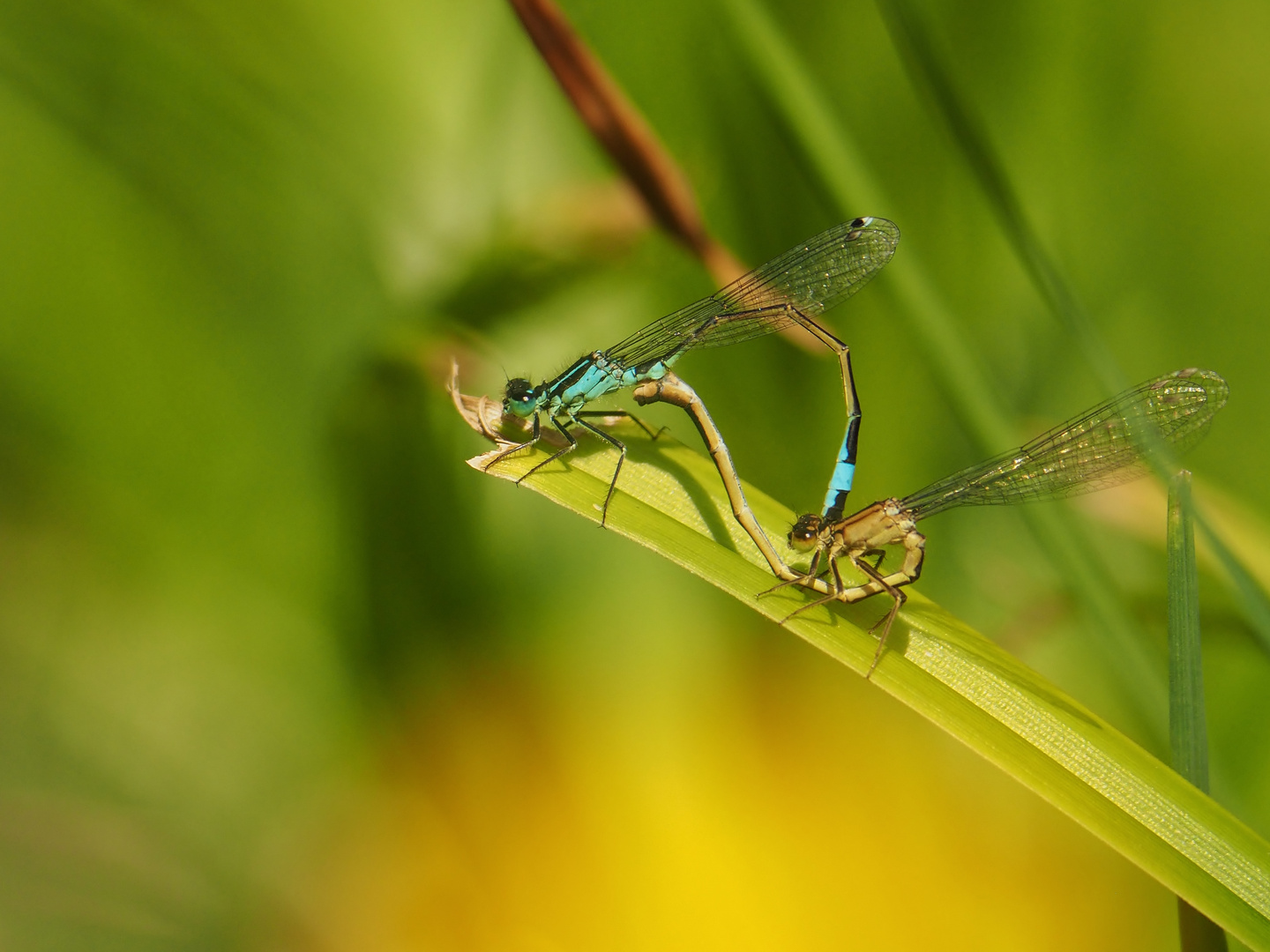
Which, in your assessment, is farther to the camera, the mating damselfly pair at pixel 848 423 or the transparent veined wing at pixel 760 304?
the transparent veined wing at pixel 760 304

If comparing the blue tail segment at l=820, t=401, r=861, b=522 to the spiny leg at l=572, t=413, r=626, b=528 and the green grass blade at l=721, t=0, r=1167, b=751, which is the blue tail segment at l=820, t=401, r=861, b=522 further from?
the spiny leg at l=572, t=413, r=626, b=528

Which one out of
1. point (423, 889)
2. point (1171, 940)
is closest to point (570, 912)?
point (423, 889)

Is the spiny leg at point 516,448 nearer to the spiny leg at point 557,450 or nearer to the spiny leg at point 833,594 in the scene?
the spiny leg at point 557,450

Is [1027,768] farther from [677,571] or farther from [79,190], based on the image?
[79,190]

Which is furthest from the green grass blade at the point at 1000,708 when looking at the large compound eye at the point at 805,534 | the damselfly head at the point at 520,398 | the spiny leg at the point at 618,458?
the damselfly head at the point at 520,398

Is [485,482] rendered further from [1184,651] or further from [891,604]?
[1184,651]

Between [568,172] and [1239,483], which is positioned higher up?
[568,172]
